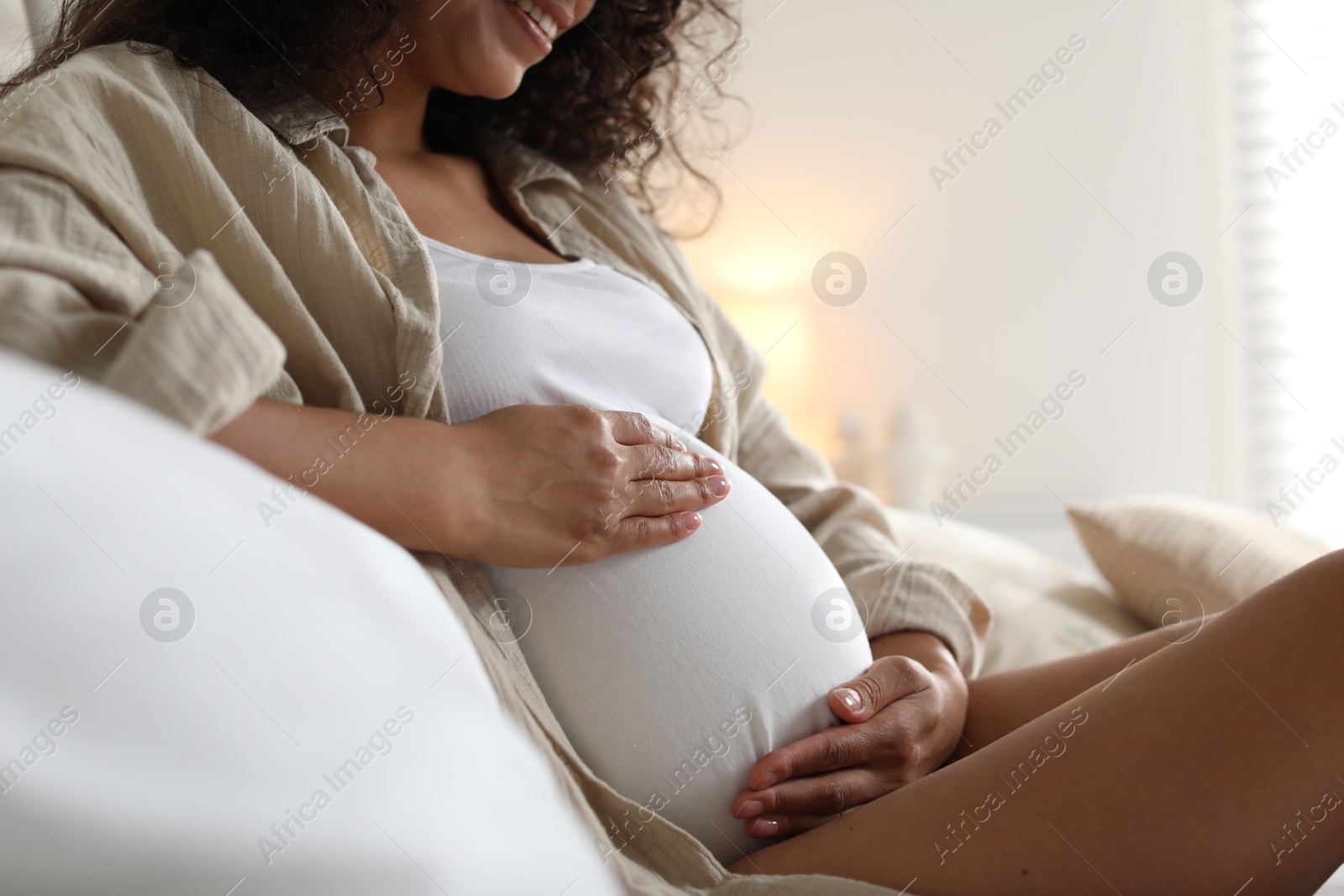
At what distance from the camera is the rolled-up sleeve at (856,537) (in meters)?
0.83

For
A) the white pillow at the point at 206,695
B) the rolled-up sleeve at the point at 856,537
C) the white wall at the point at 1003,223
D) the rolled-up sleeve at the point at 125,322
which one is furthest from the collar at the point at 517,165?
the white wall at the point at 1003,223

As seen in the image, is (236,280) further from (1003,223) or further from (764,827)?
(1003,223)

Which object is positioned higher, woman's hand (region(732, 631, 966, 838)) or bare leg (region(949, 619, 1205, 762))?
bare leg (region(949, 619, 1205, 762))

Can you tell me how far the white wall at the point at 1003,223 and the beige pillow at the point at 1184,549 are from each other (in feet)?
4.28

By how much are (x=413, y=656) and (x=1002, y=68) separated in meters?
2.56

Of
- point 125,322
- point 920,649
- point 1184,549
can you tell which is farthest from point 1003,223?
point 125,322

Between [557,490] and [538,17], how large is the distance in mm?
497

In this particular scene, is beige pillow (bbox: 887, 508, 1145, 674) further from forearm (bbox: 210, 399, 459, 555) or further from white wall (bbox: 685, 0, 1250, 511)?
white wall (bbox: 685, 0, 1250, 511)

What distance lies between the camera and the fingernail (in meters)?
0.58

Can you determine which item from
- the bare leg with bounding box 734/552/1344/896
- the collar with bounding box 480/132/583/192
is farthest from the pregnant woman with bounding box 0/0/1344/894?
the collar with bounding box 480/132/583/192

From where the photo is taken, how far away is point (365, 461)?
0.55 meters

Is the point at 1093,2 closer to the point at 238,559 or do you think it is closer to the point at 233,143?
the point at 233,143

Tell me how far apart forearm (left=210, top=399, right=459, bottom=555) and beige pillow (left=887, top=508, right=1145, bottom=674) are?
0.58 meters

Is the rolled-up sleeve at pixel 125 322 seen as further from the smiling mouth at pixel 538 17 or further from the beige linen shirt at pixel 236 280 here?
the smiling mouth at pixel 538 17
